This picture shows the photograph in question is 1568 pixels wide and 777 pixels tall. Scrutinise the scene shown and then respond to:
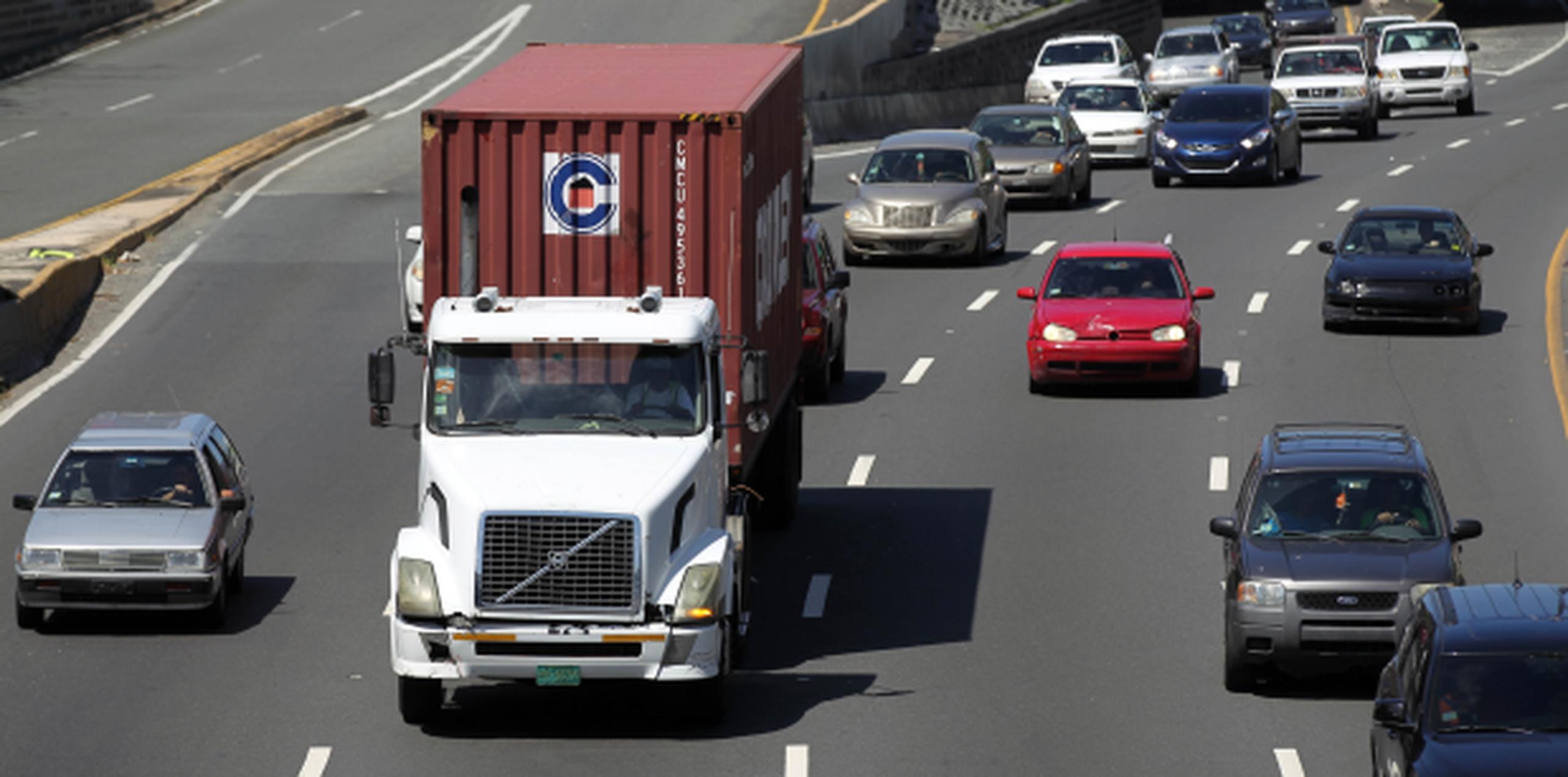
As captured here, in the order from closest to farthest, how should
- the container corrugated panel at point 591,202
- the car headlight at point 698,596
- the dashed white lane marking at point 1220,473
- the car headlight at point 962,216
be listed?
the car headlight at point 698,596 < the container corrugated panel at point 591,202 < the dashed white lane marking at point 1220,473 < the car headlight at point 962,216

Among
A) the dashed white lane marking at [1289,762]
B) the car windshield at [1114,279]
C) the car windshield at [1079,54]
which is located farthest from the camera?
the car windshield at [1079,54]

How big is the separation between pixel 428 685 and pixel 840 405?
12748 mm

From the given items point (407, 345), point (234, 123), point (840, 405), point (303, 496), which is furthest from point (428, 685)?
point (234, 123)

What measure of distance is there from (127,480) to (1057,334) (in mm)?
11605

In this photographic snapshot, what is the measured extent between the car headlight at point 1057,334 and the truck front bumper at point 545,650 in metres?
13.2

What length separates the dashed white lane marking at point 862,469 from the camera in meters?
24.3

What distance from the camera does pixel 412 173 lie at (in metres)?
43.1

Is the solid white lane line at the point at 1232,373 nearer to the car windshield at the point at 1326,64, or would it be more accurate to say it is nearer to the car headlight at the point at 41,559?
the car headlight at the point at 41,559

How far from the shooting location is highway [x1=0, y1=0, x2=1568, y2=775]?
619 inches

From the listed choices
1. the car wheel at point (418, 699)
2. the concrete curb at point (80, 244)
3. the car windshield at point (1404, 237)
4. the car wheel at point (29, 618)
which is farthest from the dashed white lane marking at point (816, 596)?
the car windshield at point (1404, 237)

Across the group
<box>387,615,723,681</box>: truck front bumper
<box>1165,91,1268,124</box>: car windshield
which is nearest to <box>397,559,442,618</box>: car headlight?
<box>387,615,723,681</box>: truck front bumper

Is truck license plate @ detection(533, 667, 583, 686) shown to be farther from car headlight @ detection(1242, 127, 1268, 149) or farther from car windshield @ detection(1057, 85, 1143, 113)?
car windshield @ detection(1057, 85, 1143, 113)

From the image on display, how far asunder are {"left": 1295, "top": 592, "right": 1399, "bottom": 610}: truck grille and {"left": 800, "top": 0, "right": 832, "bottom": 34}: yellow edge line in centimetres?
3923

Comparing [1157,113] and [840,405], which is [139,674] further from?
[1157,113]
